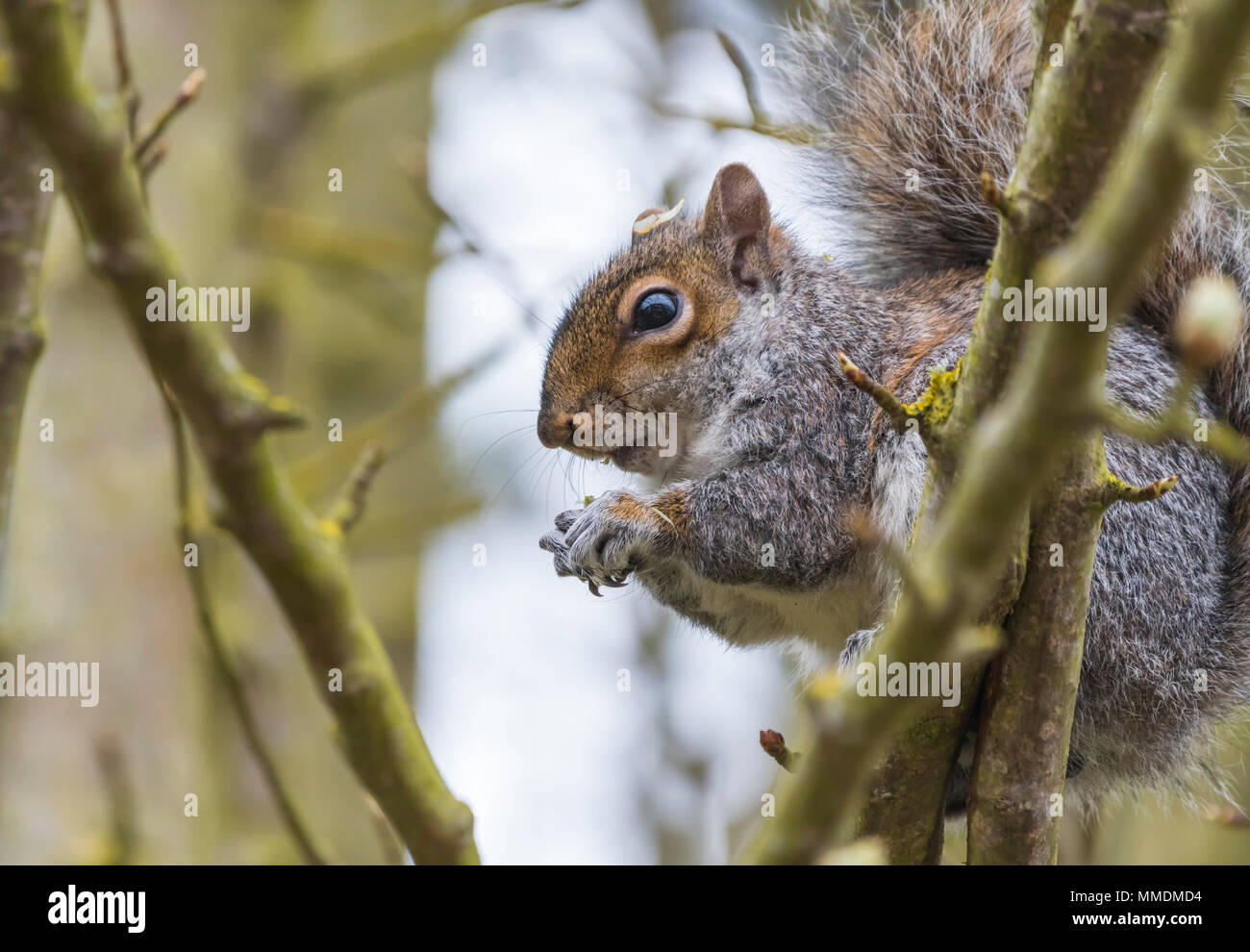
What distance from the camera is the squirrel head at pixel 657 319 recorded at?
2.77m

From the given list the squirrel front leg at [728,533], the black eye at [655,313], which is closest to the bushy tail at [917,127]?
the black eye at [655,313]

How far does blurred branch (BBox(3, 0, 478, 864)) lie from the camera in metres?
1.21

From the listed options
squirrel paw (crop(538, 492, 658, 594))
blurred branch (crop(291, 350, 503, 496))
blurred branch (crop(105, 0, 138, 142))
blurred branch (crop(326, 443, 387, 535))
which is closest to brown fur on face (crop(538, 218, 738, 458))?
squirrel paw (crop(538, 492, 658, 594))

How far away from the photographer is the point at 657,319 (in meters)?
2.85

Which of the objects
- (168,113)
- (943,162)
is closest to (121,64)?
(168,113)

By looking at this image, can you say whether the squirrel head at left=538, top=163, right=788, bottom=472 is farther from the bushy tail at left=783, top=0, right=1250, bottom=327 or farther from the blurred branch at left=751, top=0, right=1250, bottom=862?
the blurred branch at left=751, top=0, right=1250, bottom=862

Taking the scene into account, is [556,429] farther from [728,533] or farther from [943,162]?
[943,162]

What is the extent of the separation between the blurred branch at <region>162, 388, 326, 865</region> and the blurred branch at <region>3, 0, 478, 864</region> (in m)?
0.47
